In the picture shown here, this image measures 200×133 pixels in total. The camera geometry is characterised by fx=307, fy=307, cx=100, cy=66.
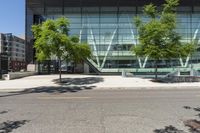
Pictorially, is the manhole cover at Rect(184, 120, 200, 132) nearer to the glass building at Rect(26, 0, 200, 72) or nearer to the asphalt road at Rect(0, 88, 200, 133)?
the asphalt road at Rect(0, 88, 200, 133)

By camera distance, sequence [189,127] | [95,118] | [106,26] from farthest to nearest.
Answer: [106,26], [95,118], [189,127]

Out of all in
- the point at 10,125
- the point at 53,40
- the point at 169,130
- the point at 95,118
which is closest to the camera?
the point at 169,130

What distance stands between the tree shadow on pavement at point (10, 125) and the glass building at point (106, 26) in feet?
133

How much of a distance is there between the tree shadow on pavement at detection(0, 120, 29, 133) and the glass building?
40.7 meters

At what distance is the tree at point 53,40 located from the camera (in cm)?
2762

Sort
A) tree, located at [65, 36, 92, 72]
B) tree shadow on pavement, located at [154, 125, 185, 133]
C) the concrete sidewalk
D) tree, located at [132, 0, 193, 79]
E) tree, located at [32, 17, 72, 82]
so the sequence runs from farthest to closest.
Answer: tree, located at [132, 0, 193, 79] < tree, located at [65, 36, 92, 72] < tree, located at [32, 17, 72, 82] < the concrete sidewalk < tree shadow on pavement, located at [154, 125, 185, 133]

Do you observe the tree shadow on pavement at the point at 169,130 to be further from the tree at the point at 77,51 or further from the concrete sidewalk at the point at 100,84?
the tree at the point at 77,51

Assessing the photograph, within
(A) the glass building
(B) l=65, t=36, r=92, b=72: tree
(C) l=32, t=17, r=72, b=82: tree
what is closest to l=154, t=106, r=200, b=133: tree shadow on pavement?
(C) l=32, t=17, r=72, b=82: tree

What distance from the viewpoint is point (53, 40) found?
2784 centimetres

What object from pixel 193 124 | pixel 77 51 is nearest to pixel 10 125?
pixel 193 124

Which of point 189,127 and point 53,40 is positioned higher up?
point 53,40

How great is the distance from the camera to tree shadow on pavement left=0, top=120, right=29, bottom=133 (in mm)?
8011

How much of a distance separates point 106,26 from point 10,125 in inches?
1731

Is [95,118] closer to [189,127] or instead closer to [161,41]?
[189,127]
